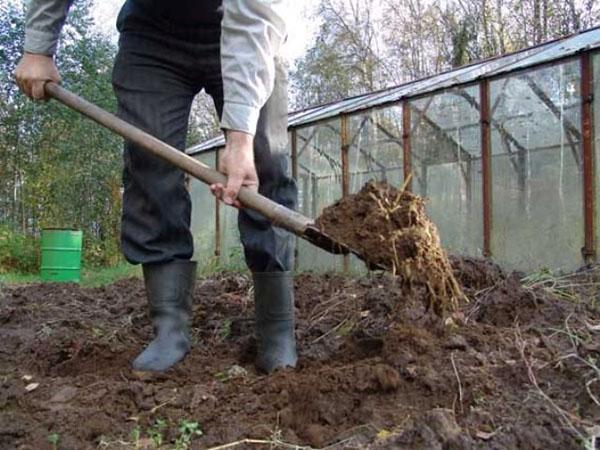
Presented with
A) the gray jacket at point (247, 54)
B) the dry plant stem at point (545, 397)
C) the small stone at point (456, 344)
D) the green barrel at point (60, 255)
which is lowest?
the dry plant stem at point (545, 397)

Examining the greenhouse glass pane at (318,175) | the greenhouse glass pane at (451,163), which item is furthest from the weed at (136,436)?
the greenhouse glass pane at (318,175)

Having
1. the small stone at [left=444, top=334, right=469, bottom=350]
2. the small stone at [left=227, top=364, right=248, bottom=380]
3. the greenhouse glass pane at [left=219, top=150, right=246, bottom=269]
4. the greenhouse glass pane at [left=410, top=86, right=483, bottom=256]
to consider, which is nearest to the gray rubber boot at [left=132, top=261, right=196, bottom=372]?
the small stone at [left=227, top=364, right=248, bottom=380]

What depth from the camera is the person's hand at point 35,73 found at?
2570 millimetres

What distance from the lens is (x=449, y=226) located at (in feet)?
21.5

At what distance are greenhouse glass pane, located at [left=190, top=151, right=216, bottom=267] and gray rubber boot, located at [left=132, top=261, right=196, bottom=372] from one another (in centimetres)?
717

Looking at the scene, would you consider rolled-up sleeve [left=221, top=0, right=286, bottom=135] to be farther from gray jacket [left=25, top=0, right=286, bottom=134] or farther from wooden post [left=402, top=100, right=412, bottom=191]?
wooden post [left=402, top=100, right=412, bottom=191]

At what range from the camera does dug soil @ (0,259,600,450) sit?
152 centimetres

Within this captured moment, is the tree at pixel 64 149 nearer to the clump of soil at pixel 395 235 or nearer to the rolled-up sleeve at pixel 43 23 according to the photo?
the rolled-up sleeve at pixel 43 23

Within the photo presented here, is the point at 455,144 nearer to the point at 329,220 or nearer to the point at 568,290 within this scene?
the point at 568,290

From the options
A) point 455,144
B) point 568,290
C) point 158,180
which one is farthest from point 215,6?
point 455,144

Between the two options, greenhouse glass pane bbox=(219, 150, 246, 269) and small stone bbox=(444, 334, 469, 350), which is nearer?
small stone bbox=(444, 334, 469, 350)

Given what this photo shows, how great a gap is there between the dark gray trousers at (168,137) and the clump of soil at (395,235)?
0.42 meters

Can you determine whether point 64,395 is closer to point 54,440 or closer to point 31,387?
point 31,387

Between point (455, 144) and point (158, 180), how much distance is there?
4655mm
